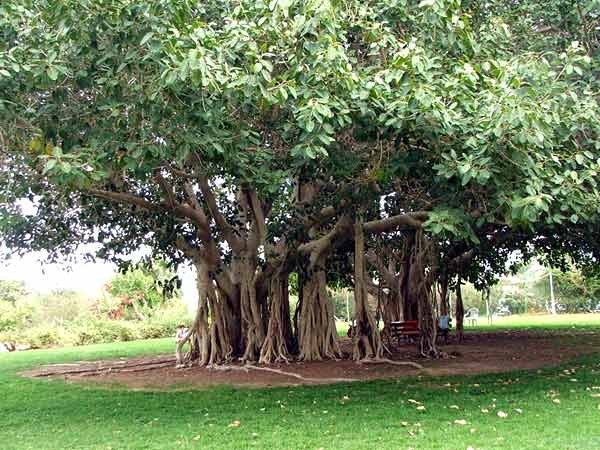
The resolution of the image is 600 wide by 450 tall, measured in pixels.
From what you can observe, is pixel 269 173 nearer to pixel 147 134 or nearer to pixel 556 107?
pixel 147 134

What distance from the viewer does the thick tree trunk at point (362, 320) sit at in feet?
35.8

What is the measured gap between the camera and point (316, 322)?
39.0ft

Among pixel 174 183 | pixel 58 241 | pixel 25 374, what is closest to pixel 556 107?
pixel 174 183

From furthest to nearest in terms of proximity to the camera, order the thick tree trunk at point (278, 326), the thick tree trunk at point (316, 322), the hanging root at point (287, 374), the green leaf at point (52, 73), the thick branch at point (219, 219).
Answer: the thick tree trunk at point (316, 322) → the thick tree trunk at point (278, 326) → the thick branch at point (219, 219) → the hanging root at point (287, 374) → the green leaf at point (52, 73)

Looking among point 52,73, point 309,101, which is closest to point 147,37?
point 52,73

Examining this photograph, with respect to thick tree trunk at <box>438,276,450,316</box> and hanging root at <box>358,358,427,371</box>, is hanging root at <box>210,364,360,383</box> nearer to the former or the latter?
hanging root at <box>358,358,427,371</box>

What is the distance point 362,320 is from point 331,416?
182 inches

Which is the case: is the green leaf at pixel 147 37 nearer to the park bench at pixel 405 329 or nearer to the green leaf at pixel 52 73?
the green leaf at pixel 52 73

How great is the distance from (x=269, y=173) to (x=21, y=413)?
4.34 meters

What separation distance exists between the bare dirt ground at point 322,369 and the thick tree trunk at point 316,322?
474mm

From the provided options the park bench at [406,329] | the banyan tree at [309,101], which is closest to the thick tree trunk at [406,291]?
the park bench at [406,329]

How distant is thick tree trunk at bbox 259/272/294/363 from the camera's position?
36.9 feet

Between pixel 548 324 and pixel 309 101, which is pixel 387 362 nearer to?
pixel 309 101

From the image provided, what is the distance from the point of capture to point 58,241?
11.4 metres
